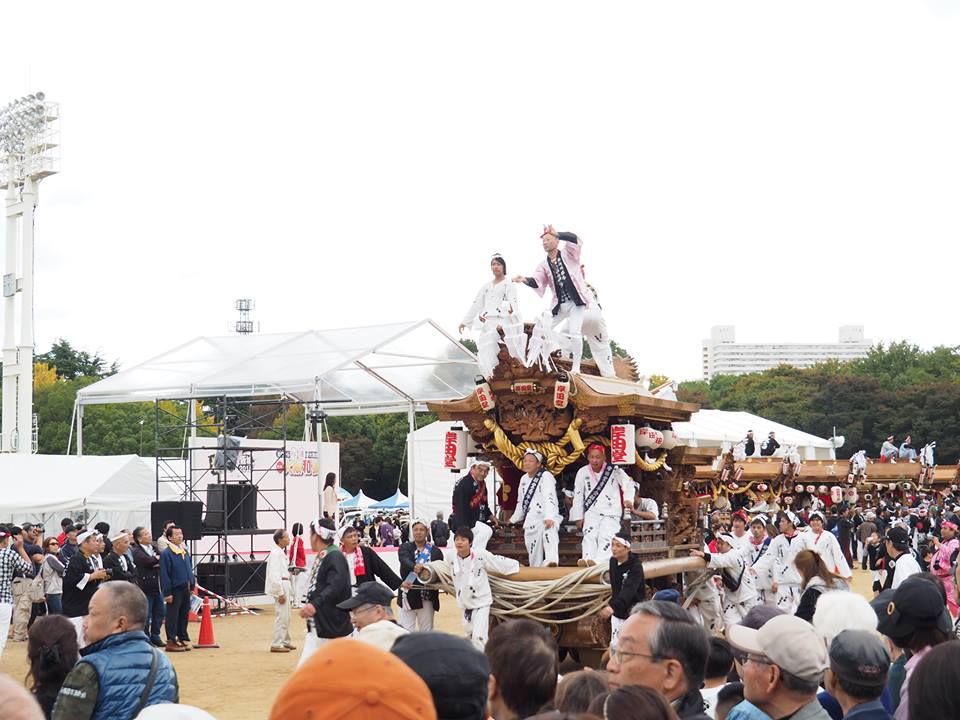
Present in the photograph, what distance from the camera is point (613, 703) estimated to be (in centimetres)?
295

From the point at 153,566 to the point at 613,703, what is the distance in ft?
41.9

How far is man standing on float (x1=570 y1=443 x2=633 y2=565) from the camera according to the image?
10.9 meters

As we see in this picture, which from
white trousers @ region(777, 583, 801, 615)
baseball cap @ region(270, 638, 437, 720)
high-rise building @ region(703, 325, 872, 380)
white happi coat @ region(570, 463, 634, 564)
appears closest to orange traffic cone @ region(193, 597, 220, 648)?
white happi coat @ region(570, 463, 634, 564)

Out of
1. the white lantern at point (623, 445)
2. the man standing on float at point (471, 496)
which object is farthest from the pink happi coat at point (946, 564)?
the man standing on float at point (471, 496)

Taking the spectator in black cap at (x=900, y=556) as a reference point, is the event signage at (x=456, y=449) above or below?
Result: above

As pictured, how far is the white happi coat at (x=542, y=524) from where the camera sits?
1106cm

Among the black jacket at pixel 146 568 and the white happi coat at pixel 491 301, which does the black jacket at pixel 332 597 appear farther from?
the black jacket at pixel 146 568

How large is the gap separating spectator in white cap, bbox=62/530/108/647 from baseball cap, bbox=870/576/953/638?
30.0ft

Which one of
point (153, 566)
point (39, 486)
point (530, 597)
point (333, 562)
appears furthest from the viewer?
point (39, 486)

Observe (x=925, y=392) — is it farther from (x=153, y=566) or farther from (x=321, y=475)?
(x=153, y=566)

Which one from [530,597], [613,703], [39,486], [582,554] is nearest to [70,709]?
[613,703]

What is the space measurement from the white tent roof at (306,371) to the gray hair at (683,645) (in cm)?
1670

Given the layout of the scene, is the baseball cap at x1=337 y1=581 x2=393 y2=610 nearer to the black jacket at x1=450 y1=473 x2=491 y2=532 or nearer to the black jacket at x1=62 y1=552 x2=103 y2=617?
the black jacket at x1=450 y1=473 x2=491 y2=532

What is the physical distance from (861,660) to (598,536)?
705 centimetres
